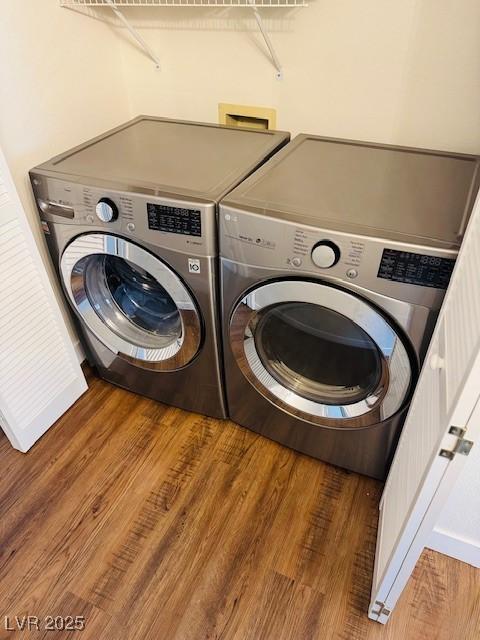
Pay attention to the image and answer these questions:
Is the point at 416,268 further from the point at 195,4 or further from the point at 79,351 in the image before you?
the point at 79,351

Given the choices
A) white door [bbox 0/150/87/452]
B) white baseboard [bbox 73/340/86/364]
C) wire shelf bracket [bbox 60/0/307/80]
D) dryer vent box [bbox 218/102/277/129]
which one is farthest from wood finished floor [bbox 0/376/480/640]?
wire shelf bracket [bbox 60/0/307/80]

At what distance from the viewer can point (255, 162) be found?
1.38 metres

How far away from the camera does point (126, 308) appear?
5.46 ft

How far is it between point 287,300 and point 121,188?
1.79 feet

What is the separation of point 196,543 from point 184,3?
1.73m

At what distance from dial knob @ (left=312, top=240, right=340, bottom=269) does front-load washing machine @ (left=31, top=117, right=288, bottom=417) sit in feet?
0.96

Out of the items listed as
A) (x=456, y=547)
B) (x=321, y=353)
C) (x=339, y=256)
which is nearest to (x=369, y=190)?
(x=339, y=256)

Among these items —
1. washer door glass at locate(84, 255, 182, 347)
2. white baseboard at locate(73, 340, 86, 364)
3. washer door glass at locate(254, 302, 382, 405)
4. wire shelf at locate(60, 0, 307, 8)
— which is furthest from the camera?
white baseboard at locate(73, 340, 86, 364)

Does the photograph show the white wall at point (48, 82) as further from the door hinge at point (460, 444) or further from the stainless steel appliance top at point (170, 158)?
the door hinge at point (460, 444)

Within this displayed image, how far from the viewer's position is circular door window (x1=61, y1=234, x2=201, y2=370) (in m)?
1.42

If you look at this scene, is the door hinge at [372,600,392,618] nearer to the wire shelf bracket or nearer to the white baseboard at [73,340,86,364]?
the white baseboard at [73,340,86,364]

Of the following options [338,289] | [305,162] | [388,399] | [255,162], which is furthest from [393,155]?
[388,399]

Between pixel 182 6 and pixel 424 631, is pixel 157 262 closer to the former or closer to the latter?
pixel 182 6

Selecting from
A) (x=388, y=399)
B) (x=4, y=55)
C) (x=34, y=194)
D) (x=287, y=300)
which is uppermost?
(x=4, y=55)
